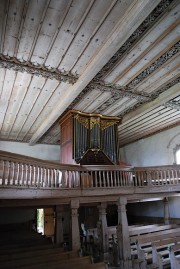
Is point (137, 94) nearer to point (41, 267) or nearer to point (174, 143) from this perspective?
point (174, 143)

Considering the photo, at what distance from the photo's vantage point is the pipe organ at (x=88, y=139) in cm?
806

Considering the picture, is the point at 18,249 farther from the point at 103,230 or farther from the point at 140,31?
the point at 140,31

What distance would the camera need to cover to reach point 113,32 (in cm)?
432

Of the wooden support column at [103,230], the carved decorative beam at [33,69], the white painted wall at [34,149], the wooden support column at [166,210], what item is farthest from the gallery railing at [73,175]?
the white painted wall at [34,149]

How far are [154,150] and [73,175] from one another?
671 cm

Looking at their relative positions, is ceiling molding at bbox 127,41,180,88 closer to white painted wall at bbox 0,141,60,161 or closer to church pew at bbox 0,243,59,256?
church pew at bbox 0,243,59,256

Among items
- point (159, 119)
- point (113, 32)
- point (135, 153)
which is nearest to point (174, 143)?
point (159, 119)

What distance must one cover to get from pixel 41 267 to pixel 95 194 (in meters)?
2.65

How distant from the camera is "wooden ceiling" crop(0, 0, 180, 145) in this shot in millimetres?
3898

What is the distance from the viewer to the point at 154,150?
39.3 ft

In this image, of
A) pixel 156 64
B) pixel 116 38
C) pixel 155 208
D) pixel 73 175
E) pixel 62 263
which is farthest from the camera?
pixel 155 208

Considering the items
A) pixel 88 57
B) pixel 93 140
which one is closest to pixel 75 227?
pixel 93 140

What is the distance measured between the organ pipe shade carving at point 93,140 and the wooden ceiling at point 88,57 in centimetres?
43

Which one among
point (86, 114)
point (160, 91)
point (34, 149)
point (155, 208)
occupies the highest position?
point (160, 91)
